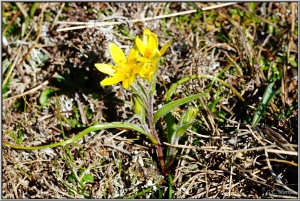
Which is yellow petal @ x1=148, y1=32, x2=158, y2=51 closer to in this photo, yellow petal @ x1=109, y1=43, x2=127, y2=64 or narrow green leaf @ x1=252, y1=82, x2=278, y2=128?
yellow petal @ x1=109, y1=43, x2=127, y2=64

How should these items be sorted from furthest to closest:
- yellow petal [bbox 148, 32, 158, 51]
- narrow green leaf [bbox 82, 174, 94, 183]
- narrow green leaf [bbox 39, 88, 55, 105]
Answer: narrow green leaf [bbox 39, 88, 55, 105]
narrow green leaf [bbox 82, 174, 94, 183]
yellow petal [bbox 148, 32, 158, 51]

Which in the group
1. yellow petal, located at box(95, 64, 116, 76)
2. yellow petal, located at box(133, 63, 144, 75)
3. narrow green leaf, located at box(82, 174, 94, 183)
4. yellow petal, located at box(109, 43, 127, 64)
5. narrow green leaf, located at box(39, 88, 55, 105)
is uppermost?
yellow petal, located at box(109, 43, 127, 64)

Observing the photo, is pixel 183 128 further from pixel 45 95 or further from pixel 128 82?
pixel 45 95

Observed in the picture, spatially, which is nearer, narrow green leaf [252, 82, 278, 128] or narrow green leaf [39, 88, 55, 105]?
narrow green leaf [252, 82, 278, 128]

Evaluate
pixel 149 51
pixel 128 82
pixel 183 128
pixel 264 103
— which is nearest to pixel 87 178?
→ pixel 183 128

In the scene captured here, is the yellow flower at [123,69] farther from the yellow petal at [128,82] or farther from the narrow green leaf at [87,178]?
the narrow green leaf at [87,178]

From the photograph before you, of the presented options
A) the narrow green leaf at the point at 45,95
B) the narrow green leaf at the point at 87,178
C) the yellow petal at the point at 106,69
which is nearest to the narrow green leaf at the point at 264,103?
the yellow petal at the point at 106,69

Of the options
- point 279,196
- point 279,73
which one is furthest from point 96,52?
point 279,196

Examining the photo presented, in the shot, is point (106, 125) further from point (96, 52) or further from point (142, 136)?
point (96, 52)

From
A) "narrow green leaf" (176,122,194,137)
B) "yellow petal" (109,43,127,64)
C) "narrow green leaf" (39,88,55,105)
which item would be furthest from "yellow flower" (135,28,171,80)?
"narrow green leaf" (39,88,55,105)

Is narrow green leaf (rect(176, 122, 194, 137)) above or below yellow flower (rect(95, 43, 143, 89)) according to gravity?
below
